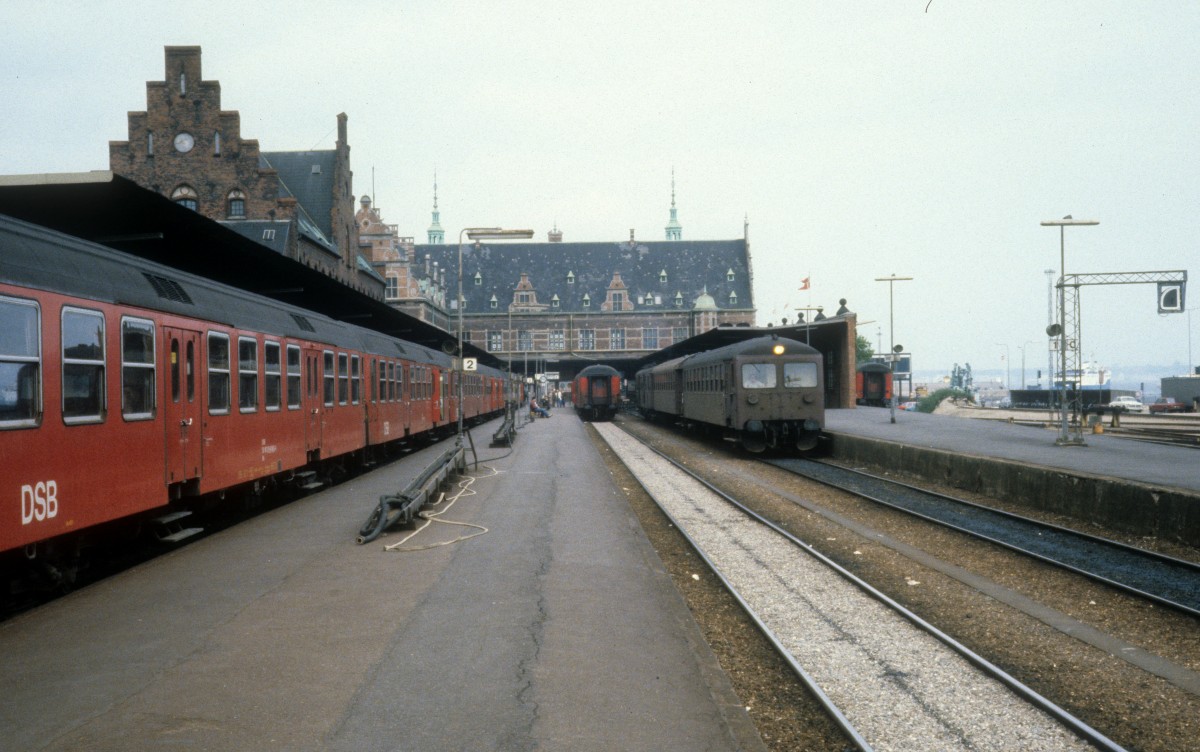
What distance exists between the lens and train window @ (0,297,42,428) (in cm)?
736

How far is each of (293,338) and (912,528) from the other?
34.7ft

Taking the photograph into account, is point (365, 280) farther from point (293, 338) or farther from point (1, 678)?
point (1, 678)

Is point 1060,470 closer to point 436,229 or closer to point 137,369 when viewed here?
point 137,369

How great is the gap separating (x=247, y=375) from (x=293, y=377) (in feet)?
7.54

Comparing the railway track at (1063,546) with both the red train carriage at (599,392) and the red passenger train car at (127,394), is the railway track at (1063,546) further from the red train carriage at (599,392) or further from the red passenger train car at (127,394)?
the red train carriage at (599,392)

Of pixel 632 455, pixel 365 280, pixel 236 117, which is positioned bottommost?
pixel 632 455

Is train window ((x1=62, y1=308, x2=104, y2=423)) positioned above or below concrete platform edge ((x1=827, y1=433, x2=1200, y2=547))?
above

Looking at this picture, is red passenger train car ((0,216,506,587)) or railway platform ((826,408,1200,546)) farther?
railway platform ((826,408,1200,546))

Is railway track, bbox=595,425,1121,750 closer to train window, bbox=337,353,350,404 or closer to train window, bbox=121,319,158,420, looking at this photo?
train window, bbox=121,319,158,420

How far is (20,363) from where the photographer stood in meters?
7.55

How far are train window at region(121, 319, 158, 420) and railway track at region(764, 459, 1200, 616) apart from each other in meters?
10.6

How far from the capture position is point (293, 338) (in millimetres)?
15914

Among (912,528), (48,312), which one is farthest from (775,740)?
(912,528)

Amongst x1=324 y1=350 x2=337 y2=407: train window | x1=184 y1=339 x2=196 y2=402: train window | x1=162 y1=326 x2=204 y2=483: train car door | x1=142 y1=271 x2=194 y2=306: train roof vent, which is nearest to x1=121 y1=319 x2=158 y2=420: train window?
x1=162 y1=326 x2=204 y2=483: train car door
